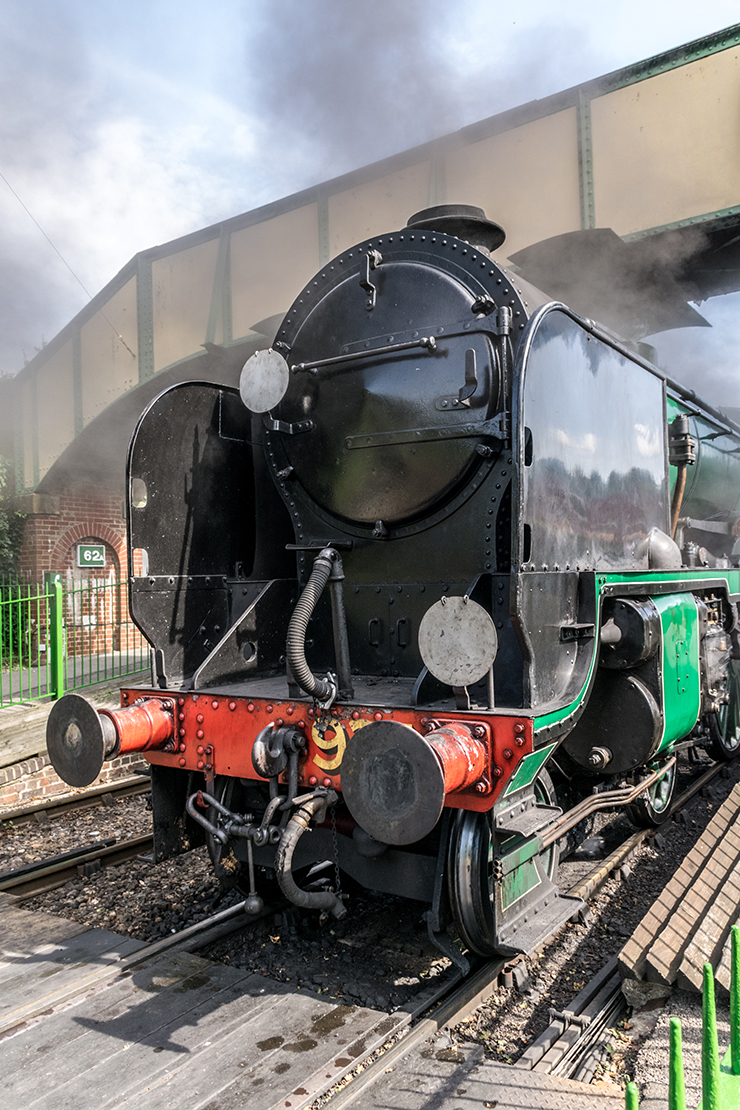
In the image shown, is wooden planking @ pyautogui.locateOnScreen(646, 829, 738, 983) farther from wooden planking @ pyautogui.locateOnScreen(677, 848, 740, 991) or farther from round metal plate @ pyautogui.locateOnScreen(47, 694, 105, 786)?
round metal plate @ pyautogui.locateOnScreen(47, 694, 105, 786)

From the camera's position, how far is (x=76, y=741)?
2.84 metres

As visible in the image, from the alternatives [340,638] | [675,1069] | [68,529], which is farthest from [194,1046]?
[68,529]

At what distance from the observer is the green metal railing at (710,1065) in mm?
1348

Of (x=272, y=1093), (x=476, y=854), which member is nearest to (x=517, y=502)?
(x=476, y=854)

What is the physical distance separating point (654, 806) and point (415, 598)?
2137 millimetres

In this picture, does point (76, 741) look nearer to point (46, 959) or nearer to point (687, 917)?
point (46, 959)

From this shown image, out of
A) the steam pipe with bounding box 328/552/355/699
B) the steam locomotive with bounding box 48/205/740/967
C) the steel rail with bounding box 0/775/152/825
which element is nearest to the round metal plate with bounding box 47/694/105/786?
the steam locomotive with bounding box 48/205/740/967

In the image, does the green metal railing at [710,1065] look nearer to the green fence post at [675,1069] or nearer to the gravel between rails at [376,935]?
the green fence post at [675,1069]

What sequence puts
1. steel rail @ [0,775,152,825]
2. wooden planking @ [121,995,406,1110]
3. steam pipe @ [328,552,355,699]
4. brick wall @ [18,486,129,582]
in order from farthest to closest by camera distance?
brick wall @ [18,486,129,582] → steel rail @ [0,775,152,825] → steam pipe @ [328,552,355,699] → wooden planking @ [121,995,406,1110]

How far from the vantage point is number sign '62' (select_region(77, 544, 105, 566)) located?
10.4 m

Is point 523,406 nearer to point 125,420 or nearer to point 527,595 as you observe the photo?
point 527,595

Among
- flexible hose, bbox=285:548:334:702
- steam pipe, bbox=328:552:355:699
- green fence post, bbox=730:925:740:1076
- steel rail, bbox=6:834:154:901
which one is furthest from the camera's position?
steel rail, bbox=6:834:154:901

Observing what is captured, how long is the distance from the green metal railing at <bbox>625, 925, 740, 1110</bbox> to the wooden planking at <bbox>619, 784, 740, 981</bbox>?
2.95ft

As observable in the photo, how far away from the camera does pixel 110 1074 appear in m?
2.25
